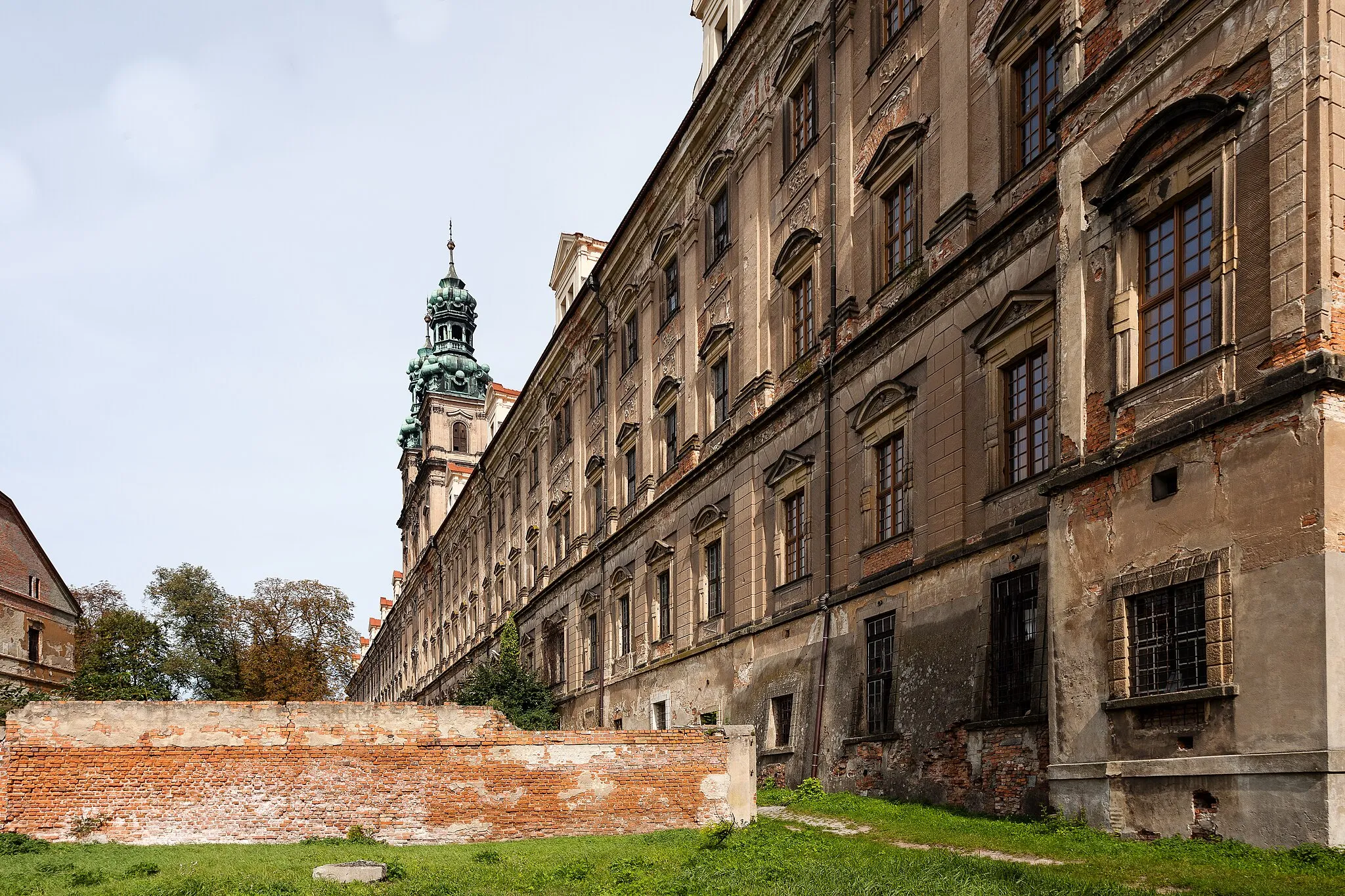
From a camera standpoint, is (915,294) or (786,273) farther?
(786,273)

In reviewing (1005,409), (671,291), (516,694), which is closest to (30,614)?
(516,694)

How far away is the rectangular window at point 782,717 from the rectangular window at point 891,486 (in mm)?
4210

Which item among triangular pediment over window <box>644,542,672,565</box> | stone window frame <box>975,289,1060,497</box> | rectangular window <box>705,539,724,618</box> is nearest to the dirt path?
stone window frame <box>975,289,1060,497</box>

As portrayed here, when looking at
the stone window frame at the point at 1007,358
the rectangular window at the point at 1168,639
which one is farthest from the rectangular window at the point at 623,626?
the rectangular window at the point at 1168,639

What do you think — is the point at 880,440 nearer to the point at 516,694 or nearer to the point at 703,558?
the point at 703,558

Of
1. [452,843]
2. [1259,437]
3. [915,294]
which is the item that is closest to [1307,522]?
[1259,437]

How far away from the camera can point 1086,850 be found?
39.6ft

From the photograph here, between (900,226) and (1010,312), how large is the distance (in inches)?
170

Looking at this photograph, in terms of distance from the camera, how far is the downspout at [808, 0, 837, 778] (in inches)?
841

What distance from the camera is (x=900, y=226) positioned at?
21.0 m

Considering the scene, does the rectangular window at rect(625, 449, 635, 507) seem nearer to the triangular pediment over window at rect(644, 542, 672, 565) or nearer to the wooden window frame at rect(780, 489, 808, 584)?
the triangular pediment over window at rect(644, 542, 672, 565)

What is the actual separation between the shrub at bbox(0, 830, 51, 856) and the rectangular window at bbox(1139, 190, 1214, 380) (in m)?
15.1

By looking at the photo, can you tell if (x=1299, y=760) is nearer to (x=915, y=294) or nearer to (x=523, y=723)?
(x=915, y=294)

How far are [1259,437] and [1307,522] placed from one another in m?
0.99
